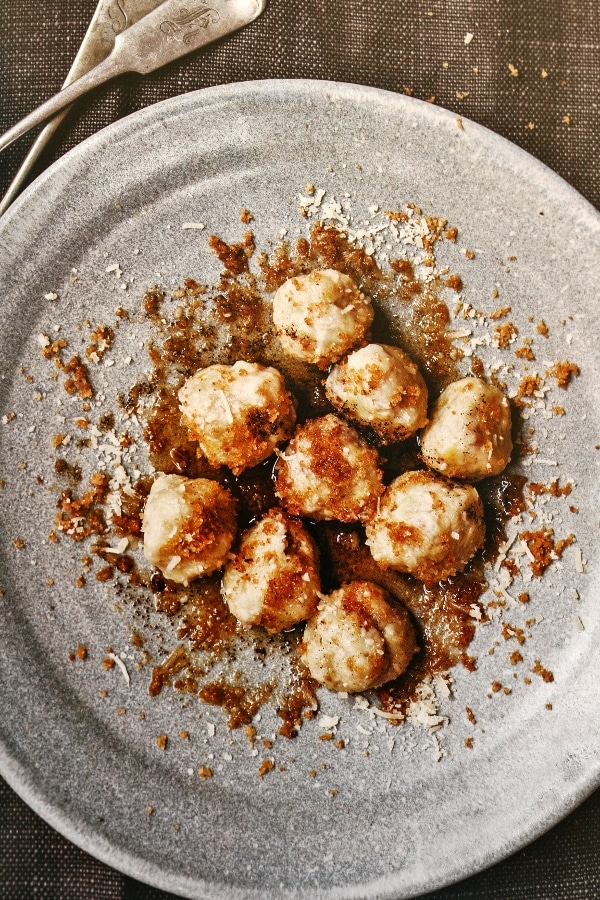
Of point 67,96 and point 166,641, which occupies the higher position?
point 67,96

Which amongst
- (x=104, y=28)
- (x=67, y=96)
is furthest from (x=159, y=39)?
(x=67, y=96)

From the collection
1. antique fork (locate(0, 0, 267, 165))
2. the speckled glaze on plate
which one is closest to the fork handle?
antique fork (locate(0, 0, 267, 165))

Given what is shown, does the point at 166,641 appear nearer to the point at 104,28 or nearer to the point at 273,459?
the point at 273,459

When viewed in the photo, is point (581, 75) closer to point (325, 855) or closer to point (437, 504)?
point (437, 504)

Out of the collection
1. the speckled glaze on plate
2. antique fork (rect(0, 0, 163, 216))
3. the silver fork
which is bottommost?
the speckled glaze on plate

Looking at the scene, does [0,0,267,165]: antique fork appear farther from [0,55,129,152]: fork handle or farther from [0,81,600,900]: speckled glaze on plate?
[0,81,600,900]: speckled glaze on plate

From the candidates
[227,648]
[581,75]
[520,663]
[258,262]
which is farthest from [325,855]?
[581,75]
